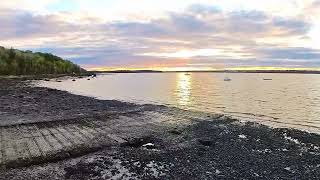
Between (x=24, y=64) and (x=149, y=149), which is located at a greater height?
(x=24, y=64)

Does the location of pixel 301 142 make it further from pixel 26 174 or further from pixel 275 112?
pixel 275 112

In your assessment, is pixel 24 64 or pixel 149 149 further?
pixel 24 64

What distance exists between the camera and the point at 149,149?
19.6 m

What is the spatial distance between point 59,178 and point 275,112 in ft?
113

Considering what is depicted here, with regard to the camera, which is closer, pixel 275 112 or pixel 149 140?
pixel 149 140

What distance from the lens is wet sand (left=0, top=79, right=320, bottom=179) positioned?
1548 centimetres

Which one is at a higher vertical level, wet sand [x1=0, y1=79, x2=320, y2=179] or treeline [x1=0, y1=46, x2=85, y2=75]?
treeline [x1=0, y1=46, x2=85, y2=75]

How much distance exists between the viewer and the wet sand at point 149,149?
15.5m

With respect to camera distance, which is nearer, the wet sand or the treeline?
the wet sand

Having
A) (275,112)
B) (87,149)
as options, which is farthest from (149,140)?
(275,112)

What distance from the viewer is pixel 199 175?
600 inches

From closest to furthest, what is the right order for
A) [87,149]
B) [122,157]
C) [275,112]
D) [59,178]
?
[59,178], [122,157], [87,149], [275,112]

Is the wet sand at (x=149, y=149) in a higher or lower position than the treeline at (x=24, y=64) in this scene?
lower

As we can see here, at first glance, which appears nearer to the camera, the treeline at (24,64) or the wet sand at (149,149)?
the wet sand at (149,149)
